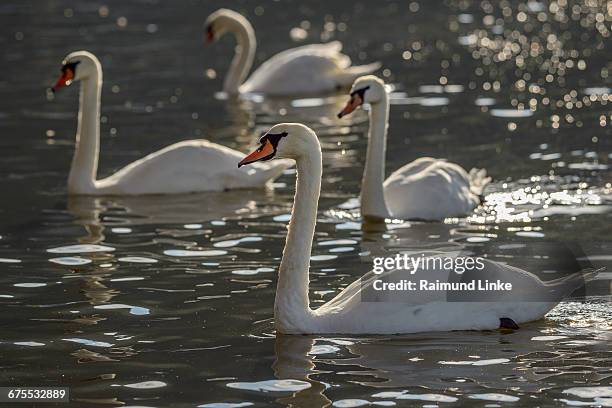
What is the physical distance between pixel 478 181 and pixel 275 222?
83.3 inches

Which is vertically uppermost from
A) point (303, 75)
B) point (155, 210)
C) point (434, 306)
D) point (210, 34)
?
point (210, 34)

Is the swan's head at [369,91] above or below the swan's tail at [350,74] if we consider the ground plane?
below

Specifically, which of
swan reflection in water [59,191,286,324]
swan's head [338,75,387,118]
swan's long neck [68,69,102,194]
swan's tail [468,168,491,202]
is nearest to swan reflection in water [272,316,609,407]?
swan reflection in water [59,191,286,324]

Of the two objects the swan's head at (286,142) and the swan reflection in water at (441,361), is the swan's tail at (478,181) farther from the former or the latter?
the swan's head at (286,142)

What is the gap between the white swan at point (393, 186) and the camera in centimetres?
1346

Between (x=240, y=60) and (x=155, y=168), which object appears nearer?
(x=155, y=168)

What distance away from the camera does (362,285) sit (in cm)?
959

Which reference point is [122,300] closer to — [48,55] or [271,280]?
[271,280]

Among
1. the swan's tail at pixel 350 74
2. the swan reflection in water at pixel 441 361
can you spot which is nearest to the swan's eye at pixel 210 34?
the swan's tail at pixel 350 74

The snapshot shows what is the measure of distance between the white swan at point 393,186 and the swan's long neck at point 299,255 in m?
3.61

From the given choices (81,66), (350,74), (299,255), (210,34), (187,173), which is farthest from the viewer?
(210,34)

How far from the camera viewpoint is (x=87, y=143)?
51.0ft

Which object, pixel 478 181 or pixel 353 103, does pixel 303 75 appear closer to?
pixel 478 181

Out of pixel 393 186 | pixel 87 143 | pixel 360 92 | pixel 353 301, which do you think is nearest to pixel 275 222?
pixel 393 186
